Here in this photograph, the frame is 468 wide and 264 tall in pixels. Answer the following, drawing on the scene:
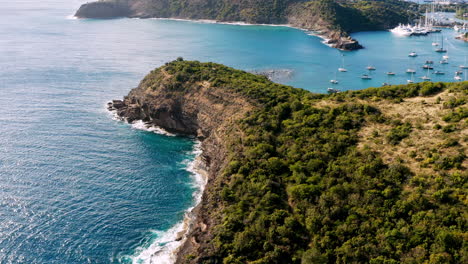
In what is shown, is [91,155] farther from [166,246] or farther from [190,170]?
[166,246]

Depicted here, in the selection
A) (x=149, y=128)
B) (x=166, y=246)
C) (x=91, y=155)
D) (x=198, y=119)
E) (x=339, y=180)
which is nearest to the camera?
(x=339, y=180)

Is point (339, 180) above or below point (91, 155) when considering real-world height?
above

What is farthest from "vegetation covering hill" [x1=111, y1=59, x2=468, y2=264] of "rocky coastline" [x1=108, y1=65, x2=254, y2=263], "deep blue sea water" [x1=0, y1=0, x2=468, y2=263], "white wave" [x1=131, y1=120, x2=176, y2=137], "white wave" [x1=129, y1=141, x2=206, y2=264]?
A: "white wave" [x1=131, y1=120, x2=176, y2=137]

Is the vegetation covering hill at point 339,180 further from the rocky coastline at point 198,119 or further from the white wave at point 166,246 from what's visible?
the white wave at point 166,246

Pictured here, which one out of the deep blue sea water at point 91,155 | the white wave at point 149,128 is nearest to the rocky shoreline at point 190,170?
the white wave at point 149,128

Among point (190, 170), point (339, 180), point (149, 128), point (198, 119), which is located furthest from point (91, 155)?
point (339, 180)

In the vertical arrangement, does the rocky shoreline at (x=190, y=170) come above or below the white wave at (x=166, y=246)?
above
